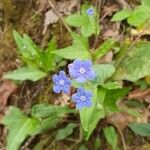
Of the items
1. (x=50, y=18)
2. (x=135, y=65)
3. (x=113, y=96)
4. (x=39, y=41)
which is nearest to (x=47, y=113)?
(x=113, y=96)

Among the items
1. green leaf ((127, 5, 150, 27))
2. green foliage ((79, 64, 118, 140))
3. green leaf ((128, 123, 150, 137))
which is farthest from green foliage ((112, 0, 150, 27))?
green leaf ((128, 123, 150, 137))

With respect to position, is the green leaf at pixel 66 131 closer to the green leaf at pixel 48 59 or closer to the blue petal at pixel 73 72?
the green leaf at pixel 48 59

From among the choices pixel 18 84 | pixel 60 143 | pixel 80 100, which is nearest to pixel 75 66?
pixel 80 100

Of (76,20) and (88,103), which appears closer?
(88,103)

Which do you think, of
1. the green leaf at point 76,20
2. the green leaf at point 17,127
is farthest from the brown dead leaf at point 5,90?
the green leaf at point 76,20

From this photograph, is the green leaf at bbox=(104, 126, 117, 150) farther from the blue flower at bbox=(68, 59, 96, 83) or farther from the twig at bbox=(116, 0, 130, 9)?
the twig at bbox=(116, 0, 130, 9)

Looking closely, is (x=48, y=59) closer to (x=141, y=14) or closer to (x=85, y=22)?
(x=85, y=22)
